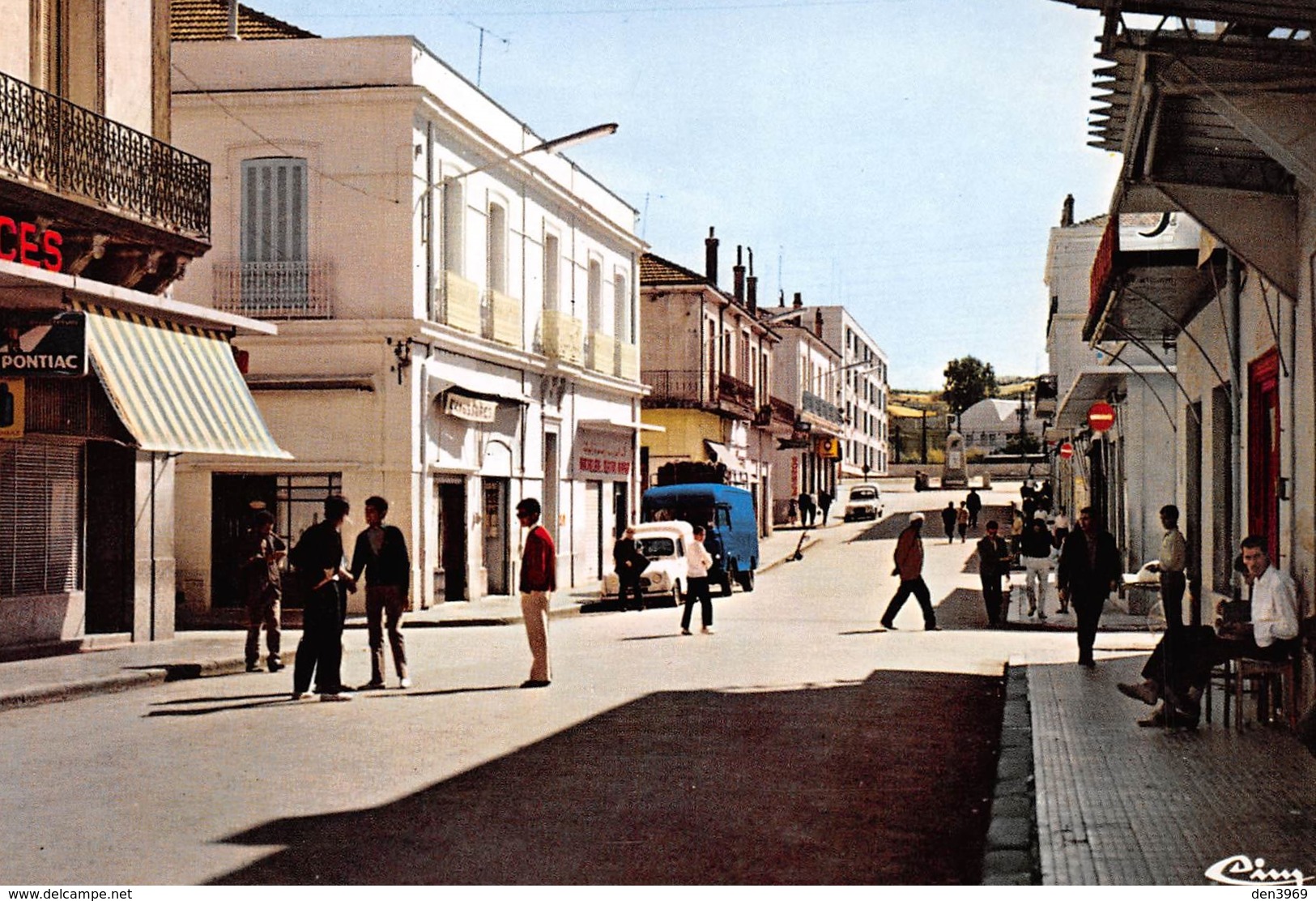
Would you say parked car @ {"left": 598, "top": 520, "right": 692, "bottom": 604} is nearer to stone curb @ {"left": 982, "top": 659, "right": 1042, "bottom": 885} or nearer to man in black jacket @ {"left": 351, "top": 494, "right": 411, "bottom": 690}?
man in black jacket @ {"left": 351, "top": 494, "right": 411, "bottom": 690}

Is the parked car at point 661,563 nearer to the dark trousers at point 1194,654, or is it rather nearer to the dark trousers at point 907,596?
the dark trousers at point 907,596

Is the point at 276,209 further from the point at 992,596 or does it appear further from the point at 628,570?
the point at 992,596

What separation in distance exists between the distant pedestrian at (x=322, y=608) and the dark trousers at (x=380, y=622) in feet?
2.89

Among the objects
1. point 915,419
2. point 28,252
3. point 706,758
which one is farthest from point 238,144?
point 915,419

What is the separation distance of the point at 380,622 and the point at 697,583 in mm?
8615

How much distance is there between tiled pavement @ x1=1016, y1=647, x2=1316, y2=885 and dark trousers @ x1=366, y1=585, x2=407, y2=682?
593 cm

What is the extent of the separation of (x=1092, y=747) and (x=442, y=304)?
1973 centimetres

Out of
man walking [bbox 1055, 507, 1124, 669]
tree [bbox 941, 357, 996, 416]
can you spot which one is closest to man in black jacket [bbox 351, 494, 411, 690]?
man walking [bbox 1055, 507, 1124, 669]

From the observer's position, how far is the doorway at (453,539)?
30359 millimetres

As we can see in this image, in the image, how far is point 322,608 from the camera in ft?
48.6

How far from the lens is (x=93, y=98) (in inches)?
790

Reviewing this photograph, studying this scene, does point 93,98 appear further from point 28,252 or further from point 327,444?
point 327,444

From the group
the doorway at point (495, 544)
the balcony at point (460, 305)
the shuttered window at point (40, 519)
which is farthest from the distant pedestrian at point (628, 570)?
the shuttered window at point (40, 519)

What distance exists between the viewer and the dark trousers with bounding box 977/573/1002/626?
88.1 ft
